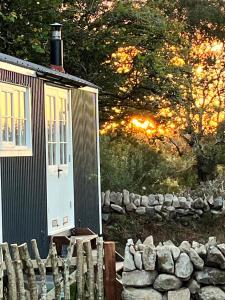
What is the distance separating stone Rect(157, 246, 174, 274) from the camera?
7.75m

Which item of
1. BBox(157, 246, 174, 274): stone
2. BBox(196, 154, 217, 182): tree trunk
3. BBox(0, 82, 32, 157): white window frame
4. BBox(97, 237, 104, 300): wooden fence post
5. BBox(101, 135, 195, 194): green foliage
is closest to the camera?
BBox(97, 237, 104, 300): wooden fence post

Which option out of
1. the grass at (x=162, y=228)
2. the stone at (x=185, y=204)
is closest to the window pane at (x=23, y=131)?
→ the grass at (x=162, y=228)

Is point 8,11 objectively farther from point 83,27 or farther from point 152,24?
point 152,24

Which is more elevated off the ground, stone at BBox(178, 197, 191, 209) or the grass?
stone at BBox(178, 197, 191, 209)

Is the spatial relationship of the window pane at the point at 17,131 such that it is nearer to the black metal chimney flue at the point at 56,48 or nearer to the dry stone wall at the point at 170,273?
the dry stone wall at the point at 170,273

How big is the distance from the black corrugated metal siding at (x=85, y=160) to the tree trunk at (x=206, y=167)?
11.2 metres

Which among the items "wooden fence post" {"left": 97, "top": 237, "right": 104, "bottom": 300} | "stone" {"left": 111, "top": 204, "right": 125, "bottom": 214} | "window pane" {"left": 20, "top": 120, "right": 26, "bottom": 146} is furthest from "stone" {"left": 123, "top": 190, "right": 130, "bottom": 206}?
"wooden fence post" {"left": 97, "top": 237, "right": 104, "bottom": 300}

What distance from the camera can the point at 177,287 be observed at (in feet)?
25.7

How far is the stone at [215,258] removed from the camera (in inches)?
308

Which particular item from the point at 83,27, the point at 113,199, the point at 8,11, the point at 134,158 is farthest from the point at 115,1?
the point at 113,199

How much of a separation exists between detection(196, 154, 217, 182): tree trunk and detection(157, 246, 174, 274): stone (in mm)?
16493

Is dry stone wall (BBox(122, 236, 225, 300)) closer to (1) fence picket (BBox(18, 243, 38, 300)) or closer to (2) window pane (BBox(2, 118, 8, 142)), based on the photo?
(1) fence picket (BBox(18, 243, 38, 300))

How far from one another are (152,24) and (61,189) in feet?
28.3

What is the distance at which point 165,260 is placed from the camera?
7746 mm
